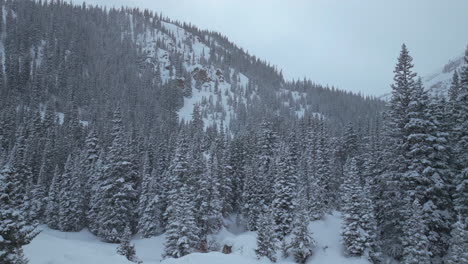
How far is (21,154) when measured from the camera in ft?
196

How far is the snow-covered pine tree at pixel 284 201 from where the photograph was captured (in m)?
37.9

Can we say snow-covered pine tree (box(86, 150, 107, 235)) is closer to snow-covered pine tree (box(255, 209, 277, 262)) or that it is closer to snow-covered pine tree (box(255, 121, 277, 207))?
snow-covered pine tree (box(255, 121, 277, 207))

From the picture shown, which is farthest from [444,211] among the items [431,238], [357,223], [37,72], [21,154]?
[37,72]

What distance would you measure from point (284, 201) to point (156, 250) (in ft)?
58.3

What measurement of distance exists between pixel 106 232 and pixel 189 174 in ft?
41.7

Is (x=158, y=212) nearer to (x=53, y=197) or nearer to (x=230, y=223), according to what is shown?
(x=230, y=223)

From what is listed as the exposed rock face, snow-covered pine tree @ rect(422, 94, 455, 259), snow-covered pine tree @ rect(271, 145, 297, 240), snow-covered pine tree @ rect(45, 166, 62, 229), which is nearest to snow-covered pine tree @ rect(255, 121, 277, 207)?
snow-covered pine tree @ rect(271, 145, 297, 240)

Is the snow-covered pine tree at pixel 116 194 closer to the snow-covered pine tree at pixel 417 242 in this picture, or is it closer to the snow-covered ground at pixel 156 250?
the snow-covered ground at pixel 156 250

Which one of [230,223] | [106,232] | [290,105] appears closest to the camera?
[106,232]

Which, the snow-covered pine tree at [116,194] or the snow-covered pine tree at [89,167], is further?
the snow-covered pine tree at [89,167]

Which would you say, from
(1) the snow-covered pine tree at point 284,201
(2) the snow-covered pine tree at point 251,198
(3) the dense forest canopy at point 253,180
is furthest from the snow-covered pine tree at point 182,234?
(2) the snow-covered pine tree at point 251,198

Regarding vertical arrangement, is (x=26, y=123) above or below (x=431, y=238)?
above

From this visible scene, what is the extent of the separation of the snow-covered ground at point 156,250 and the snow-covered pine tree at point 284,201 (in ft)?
10.1

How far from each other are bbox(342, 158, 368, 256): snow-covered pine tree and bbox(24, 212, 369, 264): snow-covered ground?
1.19 meters
